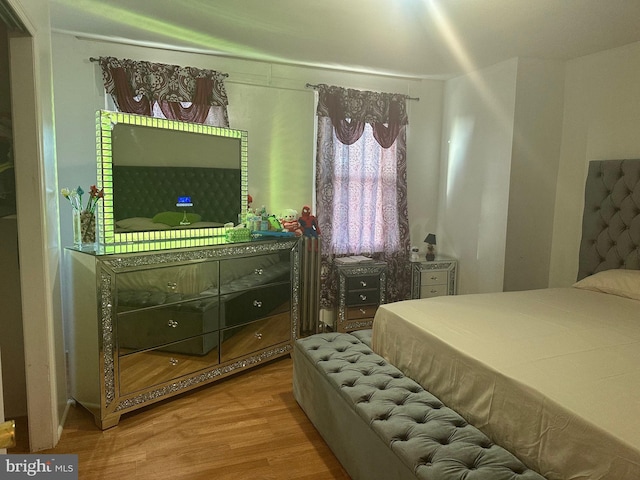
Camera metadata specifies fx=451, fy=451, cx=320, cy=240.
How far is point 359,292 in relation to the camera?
388 centimetres

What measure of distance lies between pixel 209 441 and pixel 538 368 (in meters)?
1.62

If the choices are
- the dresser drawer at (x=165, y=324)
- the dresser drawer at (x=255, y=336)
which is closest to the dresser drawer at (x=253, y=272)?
the dresser drawer at (x=165, y=324)

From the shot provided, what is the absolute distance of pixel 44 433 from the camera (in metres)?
2.21

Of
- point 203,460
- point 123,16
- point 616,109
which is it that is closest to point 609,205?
point 616,109

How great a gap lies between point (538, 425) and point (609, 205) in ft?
7.51

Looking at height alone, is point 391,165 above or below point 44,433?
above

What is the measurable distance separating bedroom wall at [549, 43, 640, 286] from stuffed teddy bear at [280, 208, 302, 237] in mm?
2123

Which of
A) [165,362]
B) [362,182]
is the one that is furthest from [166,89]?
[165,362]

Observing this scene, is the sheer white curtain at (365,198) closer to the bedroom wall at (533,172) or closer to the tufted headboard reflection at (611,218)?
the bedroom wall at (533,172)

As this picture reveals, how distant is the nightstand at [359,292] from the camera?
3.82 meters

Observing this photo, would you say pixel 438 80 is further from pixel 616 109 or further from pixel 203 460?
pixel 203 460

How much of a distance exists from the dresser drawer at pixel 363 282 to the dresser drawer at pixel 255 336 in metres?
0.69

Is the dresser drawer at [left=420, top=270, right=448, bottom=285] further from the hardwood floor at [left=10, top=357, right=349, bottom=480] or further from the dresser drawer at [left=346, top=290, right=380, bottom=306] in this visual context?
the hardwood floor at [left=10, top=357, right=349, bottom=480]

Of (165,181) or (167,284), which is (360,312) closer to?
(167,284)
